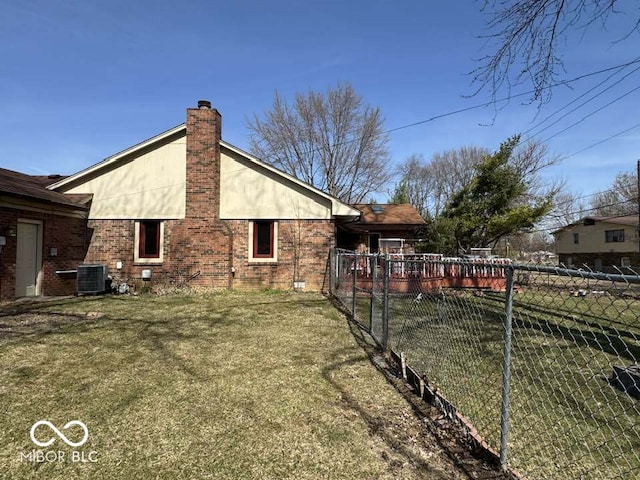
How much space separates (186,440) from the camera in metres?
3.13

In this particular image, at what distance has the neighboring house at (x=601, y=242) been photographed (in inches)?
1304

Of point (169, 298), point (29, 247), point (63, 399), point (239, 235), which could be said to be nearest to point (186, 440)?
point (63, 399)

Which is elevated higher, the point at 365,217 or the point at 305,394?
the point at 365,217

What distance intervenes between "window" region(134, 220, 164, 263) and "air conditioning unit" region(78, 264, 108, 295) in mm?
1228

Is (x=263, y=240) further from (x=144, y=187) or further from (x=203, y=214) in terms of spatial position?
(x=144, y=187)

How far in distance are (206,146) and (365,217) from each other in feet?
35.5

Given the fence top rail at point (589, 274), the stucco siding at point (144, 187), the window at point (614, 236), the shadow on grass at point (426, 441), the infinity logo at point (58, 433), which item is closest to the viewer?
the fence top rail at point (589, 274)

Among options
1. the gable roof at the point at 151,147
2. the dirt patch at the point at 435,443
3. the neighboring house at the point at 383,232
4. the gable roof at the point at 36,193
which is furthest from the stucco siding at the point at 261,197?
the dirt patch at the point at 435,443

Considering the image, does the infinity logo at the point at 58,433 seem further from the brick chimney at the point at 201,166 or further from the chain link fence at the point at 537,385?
the brick chimney at the point at 201,166

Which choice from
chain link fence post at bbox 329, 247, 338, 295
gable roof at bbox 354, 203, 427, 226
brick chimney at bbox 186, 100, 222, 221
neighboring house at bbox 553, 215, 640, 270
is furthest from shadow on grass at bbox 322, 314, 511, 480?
neighboring house at bbox 553, 215, 640, 270

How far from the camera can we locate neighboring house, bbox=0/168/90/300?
9.77m

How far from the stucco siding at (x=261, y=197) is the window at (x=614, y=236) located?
34.8 metres

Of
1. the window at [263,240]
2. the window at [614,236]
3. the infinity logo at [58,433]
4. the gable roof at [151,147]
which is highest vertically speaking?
the gable roof at [151,147]

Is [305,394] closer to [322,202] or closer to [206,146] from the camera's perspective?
[322,202]
